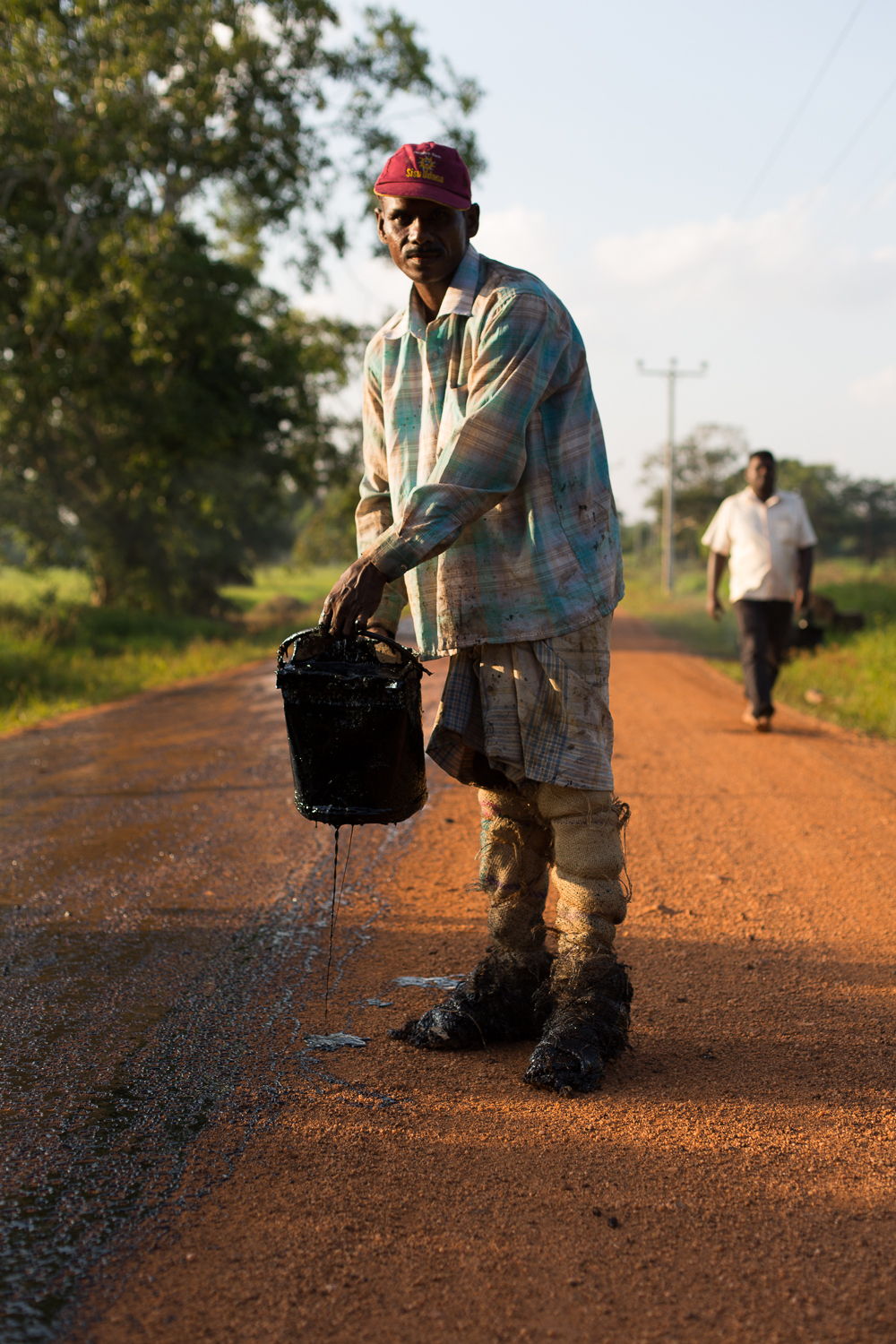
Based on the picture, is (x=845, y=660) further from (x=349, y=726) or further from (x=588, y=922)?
(x=349, y=726)

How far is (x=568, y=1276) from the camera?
193 cm

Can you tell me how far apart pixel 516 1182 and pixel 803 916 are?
2.18 m

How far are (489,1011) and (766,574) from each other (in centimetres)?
614

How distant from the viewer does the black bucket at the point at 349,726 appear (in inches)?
104

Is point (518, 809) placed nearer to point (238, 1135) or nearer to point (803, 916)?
point (238, 1135)

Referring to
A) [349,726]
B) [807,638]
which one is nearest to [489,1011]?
[349,726]

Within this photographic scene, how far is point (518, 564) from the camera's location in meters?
2.78

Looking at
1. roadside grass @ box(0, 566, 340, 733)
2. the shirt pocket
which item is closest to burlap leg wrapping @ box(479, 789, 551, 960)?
the shirt pocket

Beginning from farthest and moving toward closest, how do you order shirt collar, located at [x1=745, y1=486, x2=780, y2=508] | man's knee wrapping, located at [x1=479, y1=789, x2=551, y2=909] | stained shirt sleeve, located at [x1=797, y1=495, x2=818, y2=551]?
1. shirt collar, located at [x1=745, y1=486, x2=780, y2=508]
2. stained shirt sleeve, located at [x1=797, y1=495, x2=818, y2=551]
3. man's knee wrapping, located at [x1=479, y1=789, x2=551, y2=909]

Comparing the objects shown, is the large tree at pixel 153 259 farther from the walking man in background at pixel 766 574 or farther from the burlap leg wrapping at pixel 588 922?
the burlap leg wrapping at pixel 588 922

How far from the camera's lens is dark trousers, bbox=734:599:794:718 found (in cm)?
836

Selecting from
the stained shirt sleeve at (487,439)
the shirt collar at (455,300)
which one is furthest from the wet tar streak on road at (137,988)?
the shirt collar at (455,300)

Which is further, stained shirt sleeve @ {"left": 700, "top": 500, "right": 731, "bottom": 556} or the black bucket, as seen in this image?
stained shirt sleeve @ {"left": 700, "top": 500, "right": 731, "bottom": 556}

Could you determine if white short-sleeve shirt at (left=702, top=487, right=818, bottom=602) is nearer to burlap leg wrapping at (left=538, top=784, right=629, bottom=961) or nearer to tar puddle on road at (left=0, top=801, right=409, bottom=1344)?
tar puddle on road at (left=0, top=801, right=409, bottom=1344)
